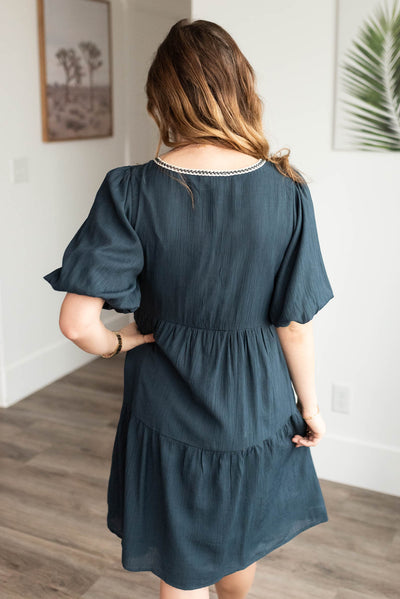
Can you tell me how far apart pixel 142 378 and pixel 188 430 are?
0.15 meters

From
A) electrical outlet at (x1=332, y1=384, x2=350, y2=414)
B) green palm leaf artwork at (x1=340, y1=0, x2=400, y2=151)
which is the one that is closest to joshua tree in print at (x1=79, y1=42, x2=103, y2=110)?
green palm leaf artwork at (x1=340, y1=0, x2=400, y2=151)

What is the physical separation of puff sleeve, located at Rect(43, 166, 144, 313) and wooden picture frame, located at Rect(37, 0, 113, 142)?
8.41 ft

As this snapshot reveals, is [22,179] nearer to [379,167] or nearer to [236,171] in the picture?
[379,167]

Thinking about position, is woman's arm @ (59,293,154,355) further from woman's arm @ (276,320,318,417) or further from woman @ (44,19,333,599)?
woman's arm @ (276,320,318,417)

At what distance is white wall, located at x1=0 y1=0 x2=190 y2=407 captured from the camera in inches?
132

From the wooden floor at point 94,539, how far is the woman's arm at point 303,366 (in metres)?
0.90

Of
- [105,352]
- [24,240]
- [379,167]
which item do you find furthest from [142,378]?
[24,240]

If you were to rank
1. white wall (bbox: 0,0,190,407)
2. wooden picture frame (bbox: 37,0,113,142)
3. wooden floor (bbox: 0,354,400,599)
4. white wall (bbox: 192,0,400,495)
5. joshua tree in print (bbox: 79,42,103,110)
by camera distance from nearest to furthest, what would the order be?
1. wooden floor (bbox: 0,354,400,599)
2. white wall (bbox: 192,0,400,495)
3. white wall (bbox: 0,0,190,407)
4. wooden picture frame (bbox: 37,0,113,142)
5. joshua tree in print (bbox: 79,42,103,110)

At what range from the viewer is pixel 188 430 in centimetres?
132

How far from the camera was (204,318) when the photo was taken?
1284mm

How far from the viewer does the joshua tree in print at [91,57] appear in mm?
3823

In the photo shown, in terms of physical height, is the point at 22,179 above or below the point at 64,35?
below

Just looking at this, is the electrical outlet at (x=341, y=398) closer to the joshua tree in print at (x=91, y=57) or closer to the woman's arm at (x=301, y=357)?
the woman's arm at (x=301, y=357)

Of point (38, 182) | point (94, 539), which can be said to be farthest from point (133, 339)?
point (38, 182)
